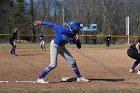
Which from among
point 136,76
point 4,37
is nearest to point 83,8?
point 4,37

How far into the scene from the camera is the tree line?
2953 inches

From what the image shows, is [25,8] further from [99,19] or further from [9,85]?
[9,85]

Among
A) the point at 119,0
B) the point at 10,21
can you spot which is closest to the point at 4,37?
the point at 10,21

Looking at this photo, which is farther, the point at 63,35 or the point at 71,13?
the point at 71,13

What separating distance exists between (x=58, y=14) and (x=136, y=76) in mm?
71155

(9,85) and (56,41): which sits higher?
(56,41)

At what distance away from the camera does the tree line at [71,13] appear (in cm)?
7500

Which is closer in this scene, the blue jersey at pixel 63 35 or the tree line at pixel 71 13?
the blue jersey at pixel 63 35

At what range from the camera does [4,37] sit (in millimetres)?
63969

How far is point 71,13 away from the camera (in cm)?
8194

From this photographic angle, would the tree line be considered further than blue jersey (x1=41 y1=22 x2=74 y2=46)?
Yes

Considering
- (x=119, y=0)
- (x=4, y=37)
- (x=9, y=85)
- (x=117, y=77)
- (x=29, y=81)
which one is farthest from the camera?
(x=119, y=0)

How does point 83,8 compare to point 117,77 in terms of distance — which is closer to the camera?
point 117,77

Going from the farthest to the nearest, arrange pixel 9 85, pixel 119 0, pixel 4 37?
pixel 119 0 → pixel 4 37 → pixel 9 85
